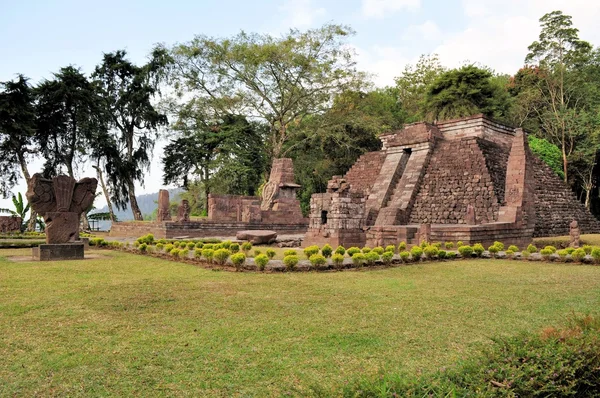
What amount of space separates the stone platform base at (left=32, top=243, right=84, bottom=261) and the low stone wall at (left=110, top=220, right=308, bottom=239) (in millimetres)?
8585

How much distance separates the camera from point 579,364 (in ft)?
9.39

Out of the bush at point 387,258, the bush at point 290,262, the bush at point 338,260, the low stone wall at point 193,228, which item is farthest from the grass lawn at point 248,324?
the low stone wall at point 193,228

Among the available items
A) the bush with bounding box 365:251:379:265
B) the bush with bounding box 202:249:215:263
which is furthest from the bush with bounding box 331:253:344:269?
the bush with bounding box 202:249:215:263

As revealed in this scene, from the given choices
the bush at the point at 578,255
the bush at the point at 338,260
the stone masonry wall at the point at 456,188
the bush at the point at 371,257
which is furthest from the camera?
the stone masonry wall at the point at 456,188

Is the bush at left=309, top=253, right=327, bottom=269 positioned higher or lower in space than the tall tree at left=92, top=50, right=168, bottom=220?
lower

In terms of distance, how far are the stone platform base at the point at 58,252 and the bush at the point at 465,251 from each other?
9318mm

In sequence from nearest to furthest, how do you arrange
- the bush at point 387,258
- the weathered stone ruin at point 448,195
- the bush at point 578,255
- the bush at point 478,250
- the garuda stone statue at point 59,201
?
1. the bush at point 387,258
2. the bush at point 578,255
3. the garuda stone statue at point 59,201
4. the bush at point 478,250
5. the weathered stone ruin at point 448,195

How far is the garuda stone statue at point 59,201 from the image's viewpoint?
1107cm

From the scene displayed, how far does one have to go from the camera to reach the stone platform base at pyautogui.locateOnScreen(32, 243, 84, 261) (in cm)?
1069

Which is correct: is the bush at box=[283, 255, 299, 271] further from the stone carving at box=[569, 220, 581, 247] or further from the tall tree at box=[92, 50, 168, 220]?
the tall tree at box=[92, 50, 168, 220]

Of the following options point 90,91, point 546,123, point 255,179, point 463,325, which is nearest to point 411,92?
point 546,123

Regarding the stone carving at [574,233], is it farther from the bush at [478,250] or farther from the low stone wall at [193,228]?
the low stone wall at [193,228]

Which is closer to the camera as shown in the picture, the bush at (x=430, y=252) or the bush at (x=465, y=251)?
the bush at (x=430, y=252)

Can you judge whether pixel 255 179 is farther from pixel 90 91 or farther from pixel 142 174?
pixel 90 91
